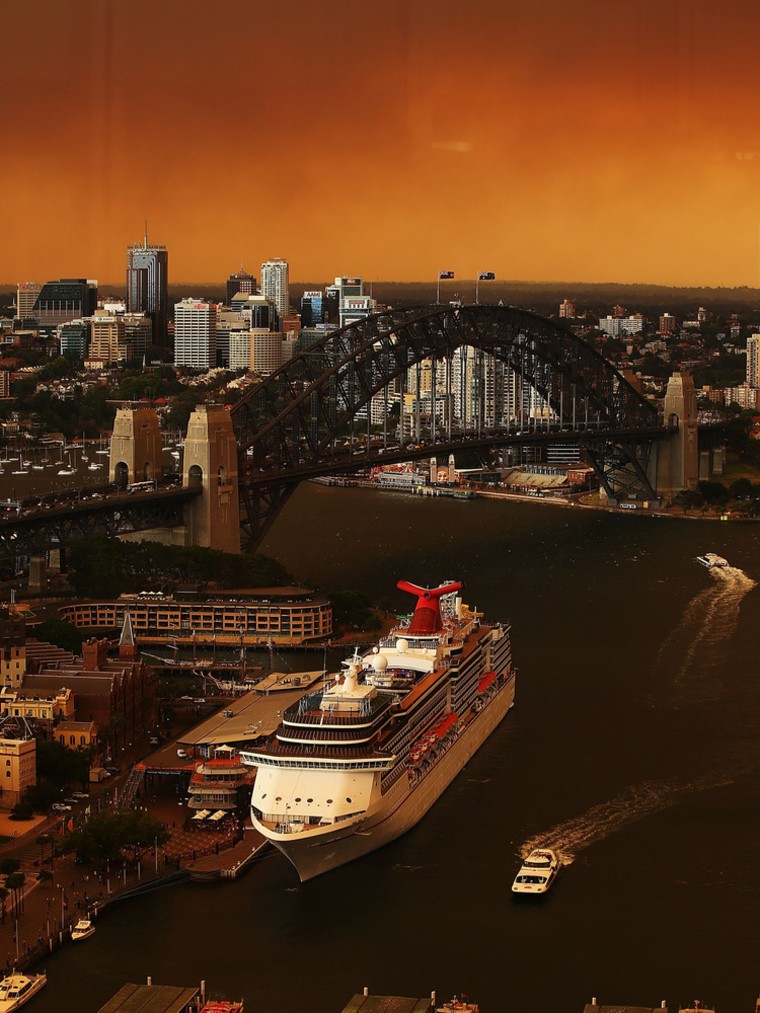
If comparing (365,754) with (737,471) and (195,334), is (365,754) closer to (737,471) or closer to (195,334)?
(737,471)

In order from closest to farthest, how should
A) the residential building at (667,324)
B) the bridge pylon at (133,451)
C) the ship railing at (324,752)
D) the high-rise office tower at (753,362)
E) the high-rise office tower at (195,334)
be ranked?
1. the ship railing at (324,752)
2. the bridge pylon at (133,451)
3. the high-rise office tower at (753,362)
4. the residential building at (667,324)
5. the high-rise office tower at (195,334)

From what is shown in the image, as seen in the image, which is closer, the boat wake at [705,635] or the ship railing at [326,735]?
the ship railing at [326,735]

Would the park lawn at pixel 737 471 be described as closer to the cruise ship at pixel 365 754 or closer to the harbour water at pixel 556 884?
the harbour water at pixel 556 884

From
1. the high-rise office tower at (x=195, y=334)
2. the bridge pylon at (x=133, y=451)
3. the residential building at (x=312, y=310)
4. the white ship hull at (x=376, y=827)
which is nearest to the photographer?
the white ship hull at (x=376, y=827)

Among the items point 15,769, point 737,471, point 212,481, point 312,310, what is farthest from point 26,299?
point 15,769

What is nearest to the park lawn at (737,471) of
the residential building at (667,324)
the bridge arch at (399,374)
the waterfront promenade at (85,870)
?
the bridge arch at (399,374)

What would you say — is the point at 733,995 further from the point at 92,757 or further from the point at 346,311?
the point at 346,311

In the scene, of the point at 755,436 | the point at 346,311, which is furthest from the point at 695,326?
the point at 755,436
